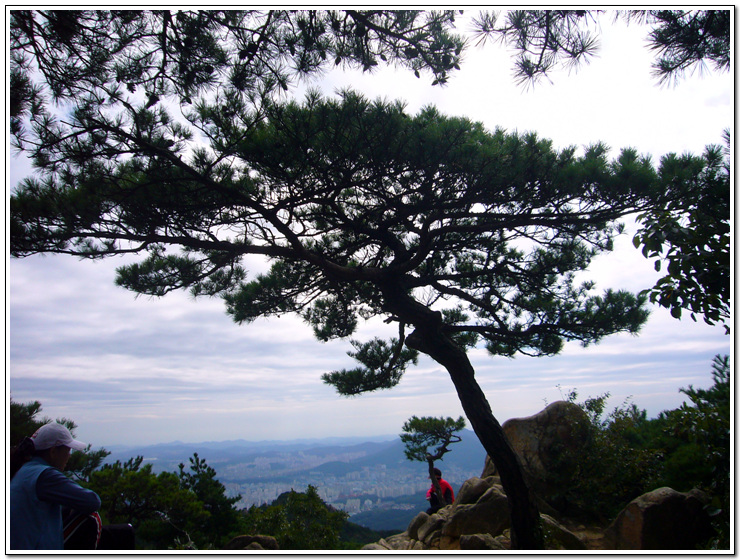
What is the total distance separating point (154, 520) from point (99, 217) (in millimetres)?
2681

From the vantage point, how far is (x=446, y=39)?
2299mm

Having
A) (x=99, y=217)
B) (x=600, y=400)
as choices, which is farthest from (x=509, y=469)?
(x=99, y=217)

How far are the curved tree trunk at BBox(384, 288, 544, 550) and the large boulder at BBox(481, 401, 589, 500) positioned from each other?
1.52 m

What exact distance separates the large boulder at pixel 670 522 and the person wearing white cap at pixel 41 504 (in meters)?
3.57

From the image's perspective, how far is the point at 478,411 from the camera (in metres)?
3.34

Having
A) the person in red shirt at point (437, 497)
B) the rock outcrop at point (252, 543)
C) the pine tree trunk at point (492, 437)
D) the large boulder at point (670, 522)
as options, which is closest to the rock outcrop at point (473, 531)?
the pine tree trunk at point (492, 437)

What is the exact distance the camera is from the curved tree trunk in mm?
3041

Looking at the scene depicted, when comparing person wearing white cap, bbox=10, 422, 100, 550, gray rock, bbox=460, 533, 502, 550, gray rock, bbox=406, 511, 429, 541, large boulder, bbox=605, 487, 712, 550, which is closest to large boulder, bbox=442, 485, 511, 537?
gray rock, bbox=406, 511, 429, 541

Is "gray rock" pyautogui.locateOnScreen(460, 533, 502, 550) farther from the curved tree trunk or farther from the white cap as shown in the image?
the white cap

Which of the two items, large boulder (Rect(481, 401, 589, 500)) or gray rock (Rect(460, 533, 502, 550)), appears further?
large boulder (Rect(481, 401, 589, 500))

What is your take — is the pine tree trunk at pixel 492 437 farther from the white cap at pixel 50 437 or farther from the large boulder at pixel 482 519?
the white cap at pixel 50 437

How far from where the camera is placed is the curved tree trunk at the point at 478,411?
3.04 meters

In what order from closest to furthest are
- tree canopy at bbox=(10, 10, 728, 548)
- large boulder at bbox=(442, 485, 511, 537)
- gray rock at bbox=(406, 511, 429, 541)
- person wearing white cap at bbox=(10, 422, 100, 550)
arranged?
person wearing white cap at bbox=(10, 422, 100, 550), tree canopy at bbox=(10, 10, 728, 548), large boulder at bbox=(442, 485, 511, 537), gray rock at bbox=(406, 511, 429, 541)
